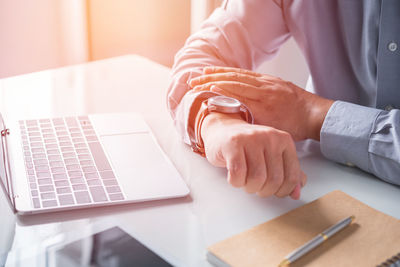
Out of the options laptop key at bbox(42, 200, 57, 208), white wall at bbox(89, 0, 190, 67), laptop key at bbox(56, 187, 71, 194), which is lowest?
white wall at bbox(89, 0, 190, 67)

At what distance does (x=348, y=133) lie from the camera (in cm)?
91

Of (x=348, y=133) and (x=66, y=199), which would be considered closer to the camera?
(x=66, y=199)

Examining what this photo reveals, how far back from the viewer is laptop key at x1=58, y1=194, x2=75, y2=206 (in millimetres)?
752

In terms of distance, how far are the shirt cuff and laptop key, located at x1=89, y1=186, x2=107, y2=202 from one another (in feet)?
1.35

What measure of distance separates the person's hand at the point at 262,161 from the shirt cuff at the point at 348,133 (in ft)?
0.49

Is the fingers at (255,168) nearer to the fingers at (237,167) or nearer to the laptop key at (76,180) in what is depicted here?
the fingers at (237,167)

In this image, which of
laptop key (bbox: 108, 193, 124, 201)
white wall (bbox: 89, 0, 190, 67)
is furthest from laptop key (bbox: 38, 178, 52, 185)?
white wall (bbox: 89, 0, 190, 67)

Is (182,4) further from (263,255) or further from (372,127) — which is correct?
(263,255)

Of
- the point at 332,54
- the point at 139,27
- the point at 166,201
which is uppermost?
the point at 332,54

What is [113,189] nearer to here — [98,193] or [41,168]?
[98,193]

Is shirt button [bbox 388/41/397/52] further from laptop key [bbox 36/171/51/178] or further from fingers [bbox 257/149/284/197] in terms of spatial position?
laptop key [bbox 36/171/51/178]

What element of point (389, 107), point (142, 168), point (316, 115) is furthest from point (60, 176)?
point (389, 107)

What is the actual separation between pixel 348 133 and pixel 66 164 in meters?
0.50

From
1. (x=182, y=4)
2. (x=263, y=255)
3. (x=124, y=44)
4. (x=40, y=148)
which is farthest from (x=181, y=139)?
(x=182, y=4)
